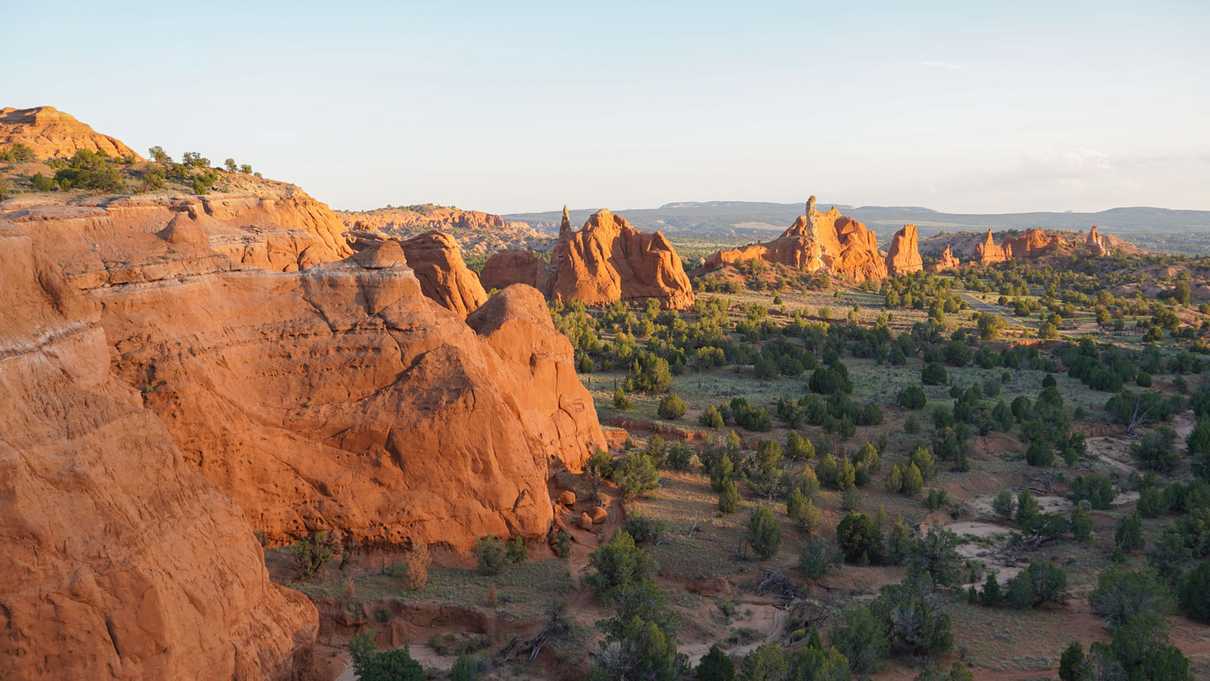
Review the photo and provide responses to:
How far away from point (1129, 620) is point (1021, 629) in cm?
253

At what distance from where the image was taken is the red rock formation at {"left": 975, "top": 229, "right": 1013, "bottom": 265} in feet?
431

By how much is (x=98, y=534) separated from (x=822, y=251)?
103 metres

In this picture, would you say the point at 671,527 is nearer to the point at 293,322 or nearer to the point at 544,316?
the point at 544,316

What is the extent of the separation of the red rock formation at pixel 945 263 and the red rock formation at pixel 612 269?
62587 millimetres

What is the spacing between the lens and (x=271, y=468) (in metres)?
18.1

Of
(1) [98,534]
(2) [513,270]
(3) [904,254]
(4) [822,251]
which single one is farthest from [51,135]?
(3) [904,254]

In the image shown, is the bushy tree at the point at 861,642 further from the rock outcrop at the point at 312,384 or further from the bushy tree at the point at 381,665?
Answer: the bushy tree at the point at 381,665

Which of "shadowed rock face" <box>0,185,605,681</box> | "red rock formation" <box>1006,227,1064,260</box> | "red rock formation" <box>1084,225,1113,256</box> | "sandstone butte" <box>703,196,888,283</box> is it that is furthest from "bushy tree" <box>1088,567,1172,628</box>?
"red rock formation" <box>1084,225,1113,256</box>

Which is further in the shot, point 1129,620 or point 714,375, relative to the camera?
point 714,375

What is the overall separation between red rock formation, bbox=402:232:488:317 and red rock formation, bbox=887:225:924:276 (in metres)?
90.4

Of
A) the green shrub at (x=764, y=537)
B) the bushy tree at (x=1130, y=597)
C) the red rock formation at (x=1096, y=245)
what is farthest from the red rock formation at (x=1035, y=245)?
the green shrub at (x=764, y=537)

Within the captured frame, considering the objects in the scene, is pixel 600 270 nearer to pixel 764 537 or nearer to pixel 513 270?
pixel 513 270

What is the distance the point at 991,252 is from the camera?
132 metres

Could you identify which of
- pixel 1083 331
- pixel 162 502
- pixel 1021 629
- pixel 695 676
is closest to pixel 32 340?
pixel 162 502
